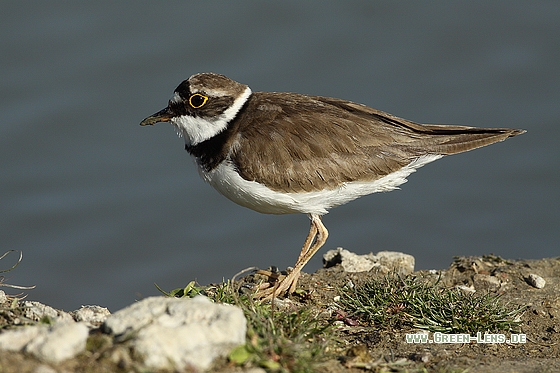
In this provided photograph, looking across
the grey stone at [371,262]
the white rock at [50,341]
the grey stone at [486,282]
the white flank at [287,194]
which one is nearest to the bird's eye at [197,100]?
the white flank at [287,194]

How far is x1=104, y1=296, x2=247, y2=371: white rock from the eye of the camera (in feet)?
10.9

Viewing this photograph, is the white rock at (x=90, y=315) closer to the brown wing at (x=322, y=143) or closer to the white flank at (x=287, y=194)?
the white flank at (x=287, y=194)

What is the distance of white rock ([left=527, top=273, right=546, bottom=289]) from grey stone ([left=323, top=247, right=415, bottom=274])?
3.42 feet

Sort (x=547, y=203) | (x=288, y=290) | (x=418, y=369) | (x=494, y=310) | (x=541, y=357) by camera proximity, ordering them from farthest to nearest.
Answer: (x=547, y=203) < (x=288, y=290) < (x=494, y=310) < (x=541, y=357) < (x=418, y=369)

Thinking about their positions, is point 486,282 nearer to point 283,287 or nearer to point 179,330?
point 283,287

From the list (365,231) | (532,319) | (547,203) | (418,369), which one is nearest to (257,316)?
(418,369)

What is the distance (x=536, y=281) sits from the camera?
A: 239 inches

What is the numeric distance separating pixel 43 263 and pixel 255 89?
3874mm

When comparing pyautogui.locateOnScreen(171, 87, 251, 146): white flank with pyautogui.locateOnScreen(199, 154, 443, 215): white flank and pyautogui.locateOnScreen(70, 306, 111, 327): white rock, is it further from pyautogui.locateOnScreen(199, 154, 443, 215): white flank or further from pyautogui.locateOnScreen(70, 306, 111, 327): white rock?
pyautogui.locateOnScreen(70, 306, 111, 327): white rock

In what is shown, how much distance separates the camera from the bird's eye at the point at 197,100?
20.9 feet

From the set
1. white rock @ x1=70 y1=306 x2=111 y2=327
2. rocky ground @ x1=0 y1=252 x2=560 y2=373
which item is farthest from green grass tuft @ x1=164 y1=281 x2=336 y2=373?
white rock @ x1=70 y1=306 x2=111 y2=327

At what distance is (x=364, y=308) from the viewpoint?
17.4 feet

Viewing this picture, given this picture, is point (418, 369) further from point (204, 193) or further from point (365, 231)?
point (204, 193)

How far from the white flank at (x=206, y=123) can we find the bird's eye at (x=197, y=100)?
0.39ft
